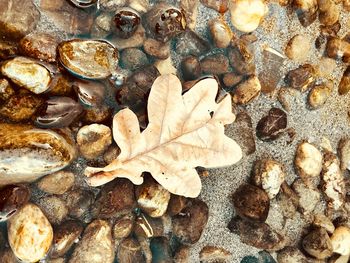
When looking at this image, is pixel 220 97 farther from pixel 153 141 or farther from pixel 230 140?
pixel 153 141

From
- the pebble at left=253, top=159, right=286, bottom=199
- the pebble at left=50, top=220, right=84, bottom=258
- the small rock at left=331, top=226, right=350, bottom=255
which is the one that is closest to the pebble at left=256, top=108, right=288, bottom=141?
the pebble at left=253, top=159, right=286, bottom=199

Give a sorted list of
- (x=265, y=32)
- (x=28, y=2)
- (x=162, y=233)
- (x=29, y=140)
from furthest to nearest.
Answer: (x=265, y=32)
(x=162, y=233)
(x=28, y=2)
(x=29, y=140)

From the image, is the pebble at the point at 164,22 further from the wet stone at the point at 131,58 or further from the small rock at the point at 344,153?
the small rock at the point at 344,153

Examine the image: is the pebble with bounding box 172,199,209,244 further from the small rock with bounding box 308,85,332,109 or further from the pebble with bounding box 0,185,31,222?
the small rock with bounding box 308,85,332,109

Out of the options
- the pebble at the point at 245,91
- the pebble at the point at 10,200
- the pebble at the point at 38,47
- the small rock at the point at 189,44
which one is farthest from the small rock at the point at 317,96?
the pebble at the point at 10,200

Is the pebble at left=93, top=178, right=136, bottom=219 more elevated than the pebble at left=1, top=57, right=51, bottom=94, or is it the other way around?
the pebble at left=1, top=57, right=51, bottom=94

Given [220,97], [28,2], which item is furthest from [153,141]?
[28,2]
